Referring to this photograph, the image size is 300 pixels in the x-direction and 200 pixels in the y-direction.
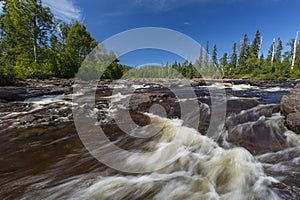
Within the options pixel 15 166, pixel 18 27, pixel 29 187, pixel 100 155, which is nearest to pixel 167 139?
pixel 100 155

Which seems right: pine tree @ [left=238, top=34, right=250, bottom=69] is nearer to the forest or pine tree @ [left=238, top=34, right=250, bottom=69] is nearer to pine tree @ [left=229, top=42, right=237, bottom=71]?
pine tree @ [left=229, top=42, right=237, bottom=71]

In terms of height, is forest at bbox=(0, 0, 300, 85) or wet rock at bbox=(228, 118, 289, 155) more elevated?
forest at bbox=(0, 0, 300, 85)

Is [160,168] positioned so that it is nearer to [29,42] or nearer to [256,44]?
[29,42]

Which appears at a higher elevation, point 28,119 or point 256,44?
point 256,44

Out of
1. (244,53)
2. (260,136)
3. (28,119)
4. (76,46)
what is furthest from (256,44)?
(28,119)

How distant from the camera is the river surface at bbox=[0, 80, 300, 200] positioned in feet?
7.10

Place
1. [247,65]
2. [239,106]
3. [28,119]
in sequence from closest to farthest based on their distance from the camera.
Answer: [28,119] < [239,106] < [247,65]

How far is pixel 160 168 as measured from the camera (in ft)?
9.13

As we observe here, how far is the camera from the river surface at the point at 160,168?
7.10 feet

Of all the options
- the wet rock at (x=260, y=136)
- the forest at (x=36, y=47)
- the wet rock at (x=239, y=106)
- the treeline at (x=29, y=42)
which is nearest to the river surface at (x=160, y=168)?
the wet rock at (x=260, y=136)

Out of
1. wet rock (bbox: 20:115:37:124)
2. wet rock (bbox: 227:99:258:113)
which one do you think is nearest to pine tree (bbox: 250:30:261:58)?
wet rock (bbox: 227:99:258:113)

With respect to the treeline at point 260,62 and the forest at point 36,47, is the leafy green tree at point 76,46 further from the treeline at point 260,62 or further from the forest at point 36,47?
the treeline at point 260,62

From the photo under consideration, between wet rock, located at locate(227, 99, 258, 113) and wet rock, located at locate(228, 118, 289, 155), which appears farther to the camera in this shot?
wet rock, located at locate(227, 99, 258, 113)

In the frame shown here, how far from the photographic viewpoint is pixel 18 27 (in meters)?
20.3
